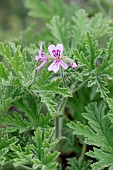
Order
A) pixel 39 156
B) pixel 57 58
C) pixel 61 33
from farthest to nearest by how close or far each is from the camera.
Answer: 1. pixel 61 33
2. pixel 57 58
3. pixel 39 156

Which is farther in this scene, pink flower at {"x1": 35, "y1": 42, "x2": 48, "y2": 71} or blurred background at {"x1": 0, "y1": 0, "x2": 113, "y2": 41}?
blurred background at {"x1": 0, "y1": 0, "x2": 113, "y2": 41}

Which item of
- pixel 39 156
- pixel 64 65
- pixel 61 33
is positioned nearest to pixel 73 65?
pixel 64 65

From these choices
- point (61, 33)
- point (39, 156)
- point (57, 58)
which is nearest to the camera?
point (39, 156)

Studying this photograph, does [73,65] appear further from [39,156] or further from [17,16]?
[17,16]

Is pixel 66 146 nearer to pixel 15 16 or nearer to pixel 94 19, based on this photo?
pixel 94 19

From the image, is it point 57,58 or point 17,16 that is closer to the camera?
point 57,58

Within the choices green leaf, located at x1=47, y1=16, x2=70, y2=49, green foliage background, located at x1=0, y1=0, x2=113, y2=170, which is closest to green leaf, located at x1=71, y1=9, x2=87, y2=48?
green leaf, located at x1=47, y1=16, x2=70, y2=49

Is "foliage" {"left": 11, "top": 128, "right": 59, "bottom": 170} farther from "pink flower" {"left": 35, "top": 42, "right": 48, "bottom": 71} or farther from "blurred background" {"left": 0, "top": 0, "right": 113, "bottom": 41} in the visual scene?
"blurred background" {"left": 0, "top": 0, "right": 113, "bottom": 41}

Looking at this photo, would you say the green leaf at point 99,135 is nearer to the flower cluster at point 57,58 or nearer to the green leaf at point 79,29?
the flower cluster at point 57,58

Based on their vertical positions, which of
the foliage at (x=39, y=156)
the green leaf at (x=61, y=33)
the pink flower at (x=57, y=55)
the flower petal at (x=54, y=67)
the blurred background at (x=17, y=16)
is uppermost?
the blurred background at (x=17, y=16)

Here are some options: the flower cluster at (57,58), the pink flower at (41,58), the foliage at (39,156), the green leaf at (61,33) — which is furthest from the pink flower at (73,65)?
the green leaf at (61,33)

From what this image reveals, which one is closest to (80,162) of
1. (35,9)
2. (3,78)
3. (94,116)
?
(94,116)

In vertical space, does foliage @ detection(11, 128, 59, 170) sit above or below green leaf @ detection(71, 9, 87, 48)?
below
